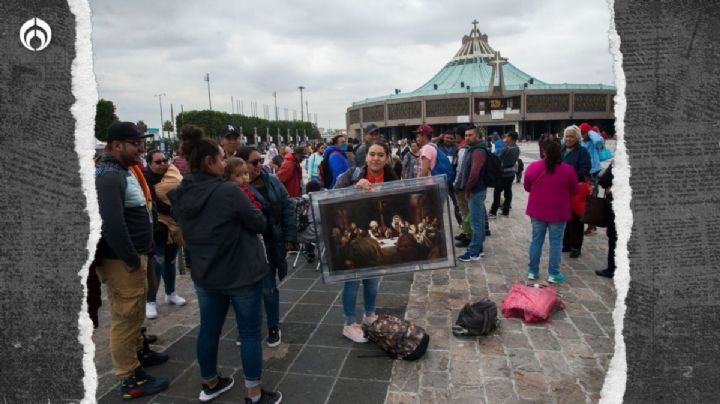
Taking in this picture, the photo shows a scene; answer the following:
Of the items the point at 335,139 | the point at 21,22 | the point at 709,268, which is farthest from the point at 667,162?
the point at 335,139

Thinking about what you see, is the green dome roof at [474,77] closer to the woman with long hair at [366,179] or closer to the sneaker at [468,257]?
the sneaker at [468,257]

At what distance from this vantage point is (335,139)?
8547mm

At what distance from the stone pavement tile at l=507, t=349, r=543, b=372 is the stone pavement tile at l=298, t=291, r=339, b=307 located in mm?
2169

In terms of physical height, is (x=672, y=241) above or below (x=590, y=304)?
above

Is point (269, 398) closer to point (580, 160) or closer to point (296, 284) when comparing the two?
point (296, 284)

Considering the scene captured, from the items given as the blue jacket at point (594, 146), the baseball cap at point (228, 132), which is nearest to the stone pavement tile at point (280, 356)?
the baseball cap at point (228, 132)

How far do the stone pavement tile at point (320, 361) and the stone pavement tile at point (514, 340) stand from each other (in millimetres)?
1442

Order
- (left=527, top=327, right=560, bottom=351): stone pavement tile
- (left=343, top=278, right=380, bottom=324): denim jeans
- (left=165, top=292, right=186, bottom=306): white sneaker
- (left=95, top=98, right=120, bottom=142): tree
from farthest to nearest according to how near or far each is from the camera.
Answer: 1. (left=95, top=98, right=120, bottom=142): tree
2. (left=165, top=292, right=186, bottom=306): white sneaker
3. (left=343, top=278, right=380, bottom=324): denim jeans
4. (left=527, top=327, right=560, bottom=351): stone pavement tile

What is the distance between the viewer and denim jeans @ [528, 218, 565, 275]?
534 centimetres

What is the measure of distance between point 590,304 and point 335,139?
214 inches

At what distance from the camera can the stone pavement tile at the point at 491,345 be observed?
3.72 meters

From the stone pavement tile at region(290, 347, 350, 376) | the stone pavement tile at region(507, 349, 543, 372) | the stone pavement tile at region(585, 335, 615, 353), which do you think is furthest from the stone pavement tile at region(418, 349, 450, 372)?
the stone pavement tile at region(585, 335, 615, 353)

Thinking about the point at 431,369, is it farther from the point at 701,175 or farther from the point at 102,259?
the point at 102,259

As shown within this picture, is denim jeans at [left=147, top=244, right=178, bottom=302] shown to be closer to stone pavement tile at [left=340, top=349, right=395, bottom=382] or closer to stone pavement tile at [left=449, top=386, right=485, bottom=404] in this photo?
stone pavement tile at [left=340, top=349, right=395, bottom=382]
